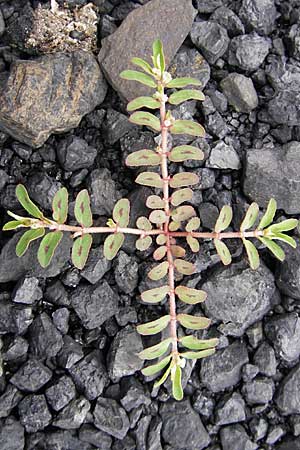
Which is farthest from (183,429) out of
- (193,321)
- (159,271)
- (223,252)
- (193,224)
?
(193,224)

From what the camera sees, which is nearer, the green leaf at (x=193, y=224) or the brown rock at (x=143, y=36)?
the green leaf at (x=193, y=224)

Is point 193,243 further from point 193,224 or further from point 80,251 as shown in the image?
point 80,251

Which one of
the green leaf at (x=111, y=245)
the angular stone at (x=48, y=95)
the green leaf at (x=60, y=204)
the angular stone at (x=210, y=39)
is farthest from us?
the angular stone at (x=210, y=39)

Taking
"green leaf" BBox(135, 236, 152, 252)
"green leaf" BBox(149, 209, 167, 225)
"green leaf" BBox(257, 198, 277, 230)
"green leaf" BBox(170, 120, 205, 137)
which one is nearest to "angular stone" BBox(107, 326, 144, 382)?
"green leaf" BBox(135, 236, 152, 252)

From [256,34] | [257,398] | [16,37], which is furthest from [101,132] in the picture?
[257,398]

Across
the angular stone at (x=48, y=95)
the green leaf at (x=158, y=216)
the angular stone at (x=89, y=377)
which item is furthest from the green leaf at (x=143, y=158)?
the angular stone at (x=89, y=377)

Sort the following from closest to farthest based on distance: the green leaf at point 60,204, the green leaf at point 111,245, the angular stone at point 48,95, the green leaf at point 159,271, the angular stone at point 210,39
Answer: the green leaf at point 60,204 < the green leaf at point 111,245 < the green leaf at point 159,271 < the angular stone at point 48,95 < the angular stone at point 210,39

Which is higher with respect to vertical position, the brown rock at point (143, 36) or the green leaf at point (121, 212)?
the brown rock at point (143, 36)

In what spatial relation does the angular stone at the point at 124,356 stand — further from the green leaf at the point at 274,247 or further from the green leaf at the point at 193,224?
the green leaf at the point at 274,247
